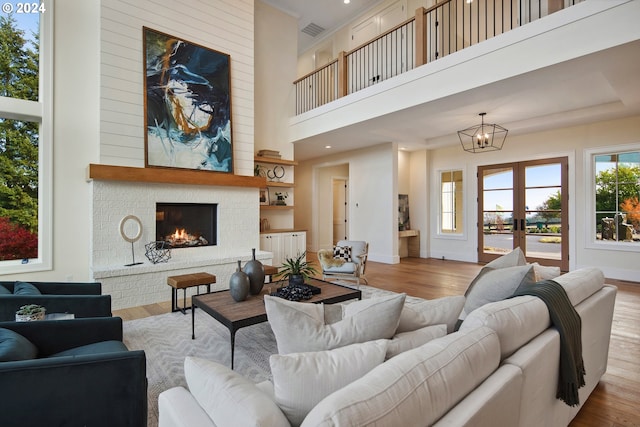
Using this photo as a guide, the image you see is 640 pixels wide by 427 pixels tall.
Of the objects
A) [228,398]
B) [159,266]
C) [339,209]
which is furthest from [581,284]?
[339,209]

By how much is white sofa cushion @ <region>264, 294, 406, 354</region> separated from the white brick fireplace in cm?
383

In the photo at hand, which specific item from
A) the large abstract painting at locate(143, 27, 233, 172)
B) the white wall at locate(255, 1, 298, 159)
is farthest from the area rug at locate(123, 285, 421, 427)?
the white wall at locate(255, 1, 298, 159)

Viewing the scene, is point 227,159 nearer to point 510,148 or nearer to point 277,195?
point 277,195

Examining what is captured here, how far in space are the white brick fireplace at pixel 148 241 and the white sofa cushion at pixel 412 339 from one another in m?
4.08

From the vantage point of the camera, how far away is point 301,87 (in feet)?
23.4

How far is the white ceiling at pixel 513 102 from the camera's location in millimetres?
3650

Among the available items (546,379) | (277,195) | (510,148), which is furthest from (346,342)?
(510,148)

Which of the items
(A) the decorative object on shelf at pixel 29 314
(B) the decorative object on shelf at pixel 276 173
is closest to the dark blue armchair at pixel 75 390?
(A) the decorative object on shelf at pixel 29 314

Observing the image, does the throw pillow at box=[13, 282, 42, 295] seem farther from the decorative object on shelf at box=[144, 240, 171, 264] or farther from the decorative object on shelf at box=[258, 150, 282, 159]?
the decorative object on shelf at box=[258, 150, 282, 159]

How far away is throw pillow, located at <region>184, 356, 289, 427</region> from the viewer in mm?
792

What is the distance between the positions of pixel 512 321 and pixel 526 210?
6.71 m

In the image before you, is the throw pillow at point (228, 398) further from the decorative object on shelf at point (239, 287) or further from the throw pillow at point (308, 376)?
the decorative object on shelf at point (239, 287)

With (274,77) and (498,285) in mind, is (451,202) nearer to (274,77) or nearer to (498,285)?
(274,77)

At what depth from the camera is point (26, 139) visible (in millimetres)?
4246
